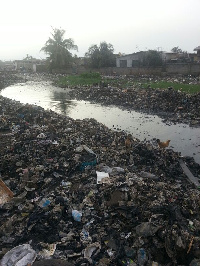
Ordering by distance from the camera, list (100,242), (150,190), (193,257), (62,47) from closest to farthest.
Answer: (193,257) → (100,242) → (150,190) → (62,47)

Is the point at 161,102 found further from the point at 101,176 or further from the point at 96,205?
the point at 96,205

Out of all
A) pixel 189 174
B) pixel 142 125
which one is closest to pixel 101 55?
pixel 142 125

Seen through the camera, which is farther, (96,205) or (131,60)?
(131,60)

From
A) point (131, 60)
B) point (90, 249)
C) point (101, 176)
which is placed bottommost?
point (90, 249)

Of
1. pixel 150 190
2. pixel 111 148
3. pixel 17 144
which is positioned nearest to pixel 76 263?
pixel 150 190

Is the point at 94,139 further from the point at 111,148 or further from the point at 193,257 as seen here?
the point at 193,257

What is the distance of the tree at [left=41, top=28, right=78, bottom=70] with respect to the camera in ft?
111

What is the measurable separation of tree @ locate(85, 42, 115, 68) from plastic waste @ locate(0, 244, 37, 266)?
1150 inches

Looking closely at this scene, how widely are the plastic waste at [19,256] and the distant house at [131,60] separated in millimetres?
28155

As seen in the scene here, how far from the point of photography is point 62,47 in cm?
3447

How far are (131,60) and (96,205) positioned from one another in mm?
27911

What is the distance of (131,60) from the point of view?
29.3 m

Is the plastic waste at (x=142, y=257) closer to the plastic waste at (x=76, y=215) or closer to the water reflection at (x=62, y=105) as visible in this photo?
the plastic waste at (x=76, y=215)

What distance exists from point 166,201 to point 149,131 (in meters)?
5.26
